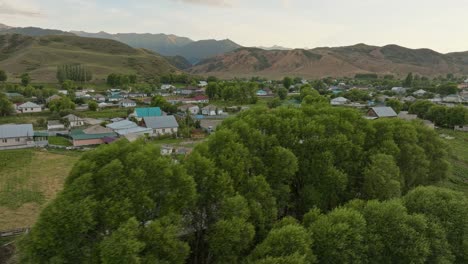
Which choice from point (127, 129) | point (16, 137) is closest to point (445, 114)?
point (127, 129)

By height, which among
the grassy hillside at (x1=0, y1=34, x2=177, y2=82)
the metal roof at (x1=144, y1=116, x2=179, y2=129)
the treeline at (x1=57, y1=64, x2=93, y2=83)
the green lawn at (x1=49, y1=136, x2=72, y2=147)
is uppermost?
the grassy hillside at (x1=0, y1=34, x2=177, y2=82)

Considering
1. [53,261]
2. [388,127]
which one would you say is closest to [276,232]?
[53,261]

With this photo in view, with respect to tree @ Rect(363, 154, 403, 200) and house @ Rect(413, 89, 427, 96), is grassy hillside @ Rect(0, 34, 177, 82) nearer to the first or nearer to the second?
house @ Rect(413, 89, 427, 96)

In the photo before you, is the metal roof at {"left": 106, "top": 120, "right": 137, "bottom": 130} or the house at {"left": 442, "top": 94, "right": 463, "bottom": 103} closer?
the metal roof at {"left": 106, "top": 120, "right": 137, "bottom": 130}

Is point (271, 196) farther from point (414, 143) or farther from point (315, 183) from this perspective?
point (414, 143)

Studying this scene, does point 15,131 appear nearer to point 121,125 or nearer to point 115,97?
point 121,125

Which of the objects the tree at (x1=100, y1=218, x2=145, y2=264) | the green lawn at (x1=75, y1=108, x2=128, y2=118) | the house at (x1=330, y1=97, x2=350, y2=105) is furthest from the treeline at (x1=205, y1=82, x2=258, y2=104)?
the tree at (x1=100, y1=218, x2=145, y2=264)
